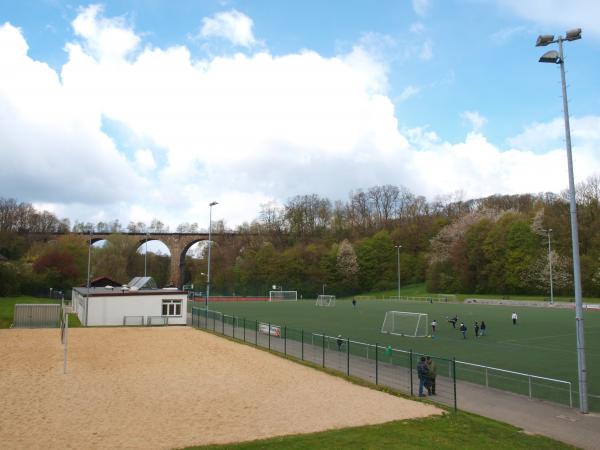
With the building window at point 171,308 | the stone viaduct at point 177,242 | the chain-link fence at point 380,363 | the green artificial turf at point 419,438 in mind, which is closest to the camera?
the green artificial turf at point 419,438

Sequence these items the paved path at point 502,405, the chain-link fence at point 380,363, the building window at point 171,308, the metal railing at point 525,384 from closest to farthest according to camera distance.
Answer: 1. the paved path at point 502,405
2. the metal railing at point 525,384
3. the chain-link fence at point 380,363
4. the building window at point 171,308

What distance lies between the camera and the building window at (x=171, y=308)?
3962 cm

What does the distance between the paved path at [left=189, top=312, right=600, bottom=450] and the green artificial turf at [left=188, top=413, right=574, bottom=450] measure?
82cm

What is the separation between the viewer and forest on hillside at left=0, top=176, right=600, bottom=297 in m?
74.6

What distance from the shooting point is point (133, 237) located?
A: 326ft

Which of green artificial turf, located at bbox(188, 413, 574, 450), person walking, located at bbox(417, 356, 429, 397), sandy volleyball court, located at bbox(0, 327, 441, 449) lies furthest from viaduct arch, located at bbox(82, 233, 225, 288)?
green artificial turf, located at bbox(188, 413, 574, 450)

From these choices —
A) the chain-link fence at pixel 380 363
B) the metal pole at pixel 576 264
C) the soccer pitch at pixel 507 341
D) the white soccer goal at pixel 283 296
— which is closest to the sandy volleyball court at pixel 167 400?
the chain-link fence at pixel 380 363

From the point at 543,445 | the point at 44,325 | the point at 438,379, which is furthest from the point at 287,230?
the point at 543,445

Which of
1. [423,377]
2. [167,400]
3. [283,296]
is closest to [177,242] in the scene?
[283,296]

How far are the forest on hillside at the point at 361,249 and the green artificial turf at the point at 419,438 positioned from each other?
5805 centimetres

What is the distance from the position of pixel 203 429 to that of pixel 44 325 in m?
29.7

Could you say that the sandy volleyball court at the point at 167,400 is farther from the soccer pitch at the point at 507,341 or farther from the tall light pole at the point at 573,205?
the soccer pitch at the point at 507,341

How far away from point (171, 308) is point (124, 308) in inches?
139

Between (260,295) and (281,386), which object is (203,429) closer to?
(281,386)
